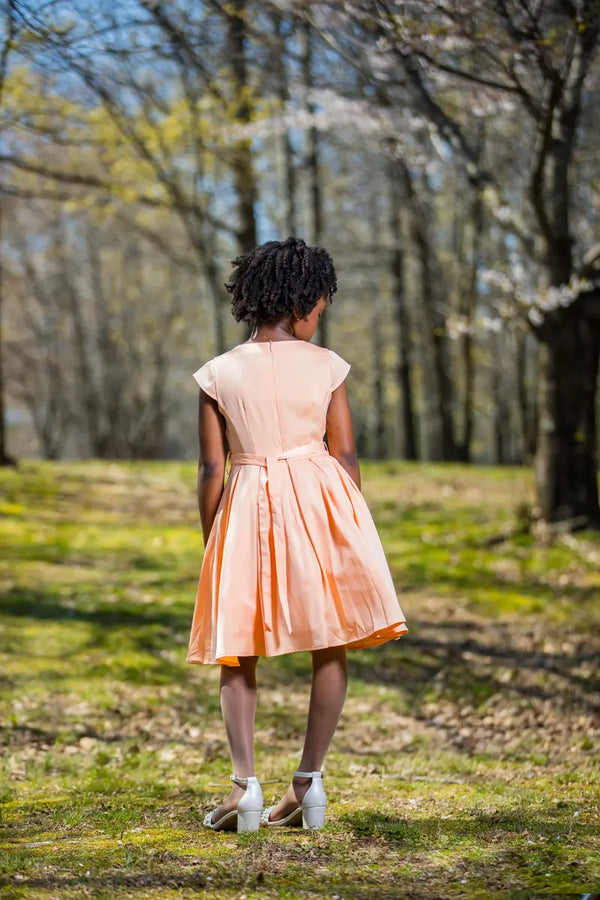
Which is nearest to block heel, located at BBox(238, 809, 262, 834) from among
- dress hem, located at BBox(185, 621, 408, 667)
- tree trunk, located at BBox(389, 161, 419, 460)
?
dress hem, located at BBox(185, 621, 408, 667)

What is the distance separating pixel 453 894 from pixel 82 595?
250 inches

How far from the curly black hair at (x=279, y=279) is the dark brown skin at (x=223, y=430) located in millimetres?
54

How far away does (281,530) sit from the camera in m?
3.30

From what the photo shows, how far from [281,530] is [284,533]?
0.05ft

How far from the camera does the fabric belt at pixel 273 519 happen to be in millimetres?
3254

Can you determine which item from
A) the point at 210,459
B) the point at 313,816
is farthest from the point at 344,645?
the point at 210,459

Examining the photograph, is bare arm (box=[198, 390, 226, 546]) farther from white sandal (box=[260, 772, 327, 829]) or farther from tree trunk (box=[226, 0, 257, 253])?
tree trunk (box=[226, 0, 257, 253])

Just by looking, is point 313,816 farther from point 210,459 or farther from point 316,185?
point 316,185

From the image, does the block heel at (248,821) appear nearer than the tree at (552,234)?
Yes

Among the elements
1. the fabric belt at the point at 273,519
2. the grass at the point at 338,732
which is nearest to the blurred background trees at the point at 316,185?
the grass at the point at 338,732

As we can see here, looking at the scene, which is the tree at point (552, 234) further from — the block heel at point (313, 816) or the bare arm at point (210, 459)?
the block heel at point (313, 816)

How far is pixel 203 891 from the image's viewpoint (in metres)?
2.49

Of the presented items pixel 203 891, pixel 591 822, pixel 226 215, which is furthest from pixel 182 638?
pixel 226 215

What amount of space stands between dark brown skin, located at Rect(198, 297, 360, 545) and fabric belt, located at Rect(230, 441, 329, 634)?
3.6 inches
